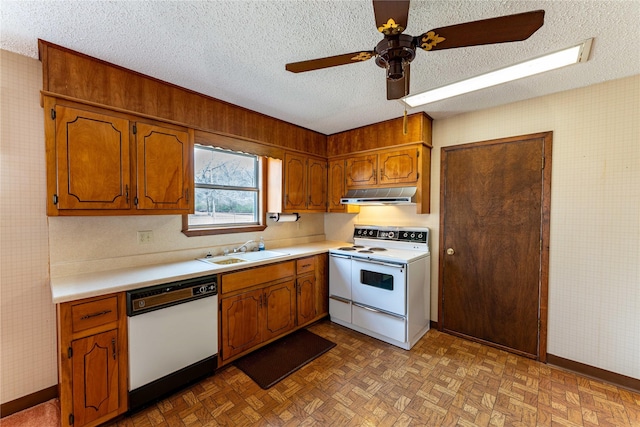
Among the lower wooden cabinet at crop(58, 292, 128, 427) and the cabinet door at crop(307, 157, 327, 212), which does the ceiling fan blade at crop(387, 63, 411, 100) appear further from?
the lower wooden cabinet at crop(58, 292, 128, 427)

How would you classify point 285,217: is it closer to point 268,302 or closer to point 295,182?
point 295,182

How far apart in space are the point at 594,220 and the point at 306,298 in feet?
9.13

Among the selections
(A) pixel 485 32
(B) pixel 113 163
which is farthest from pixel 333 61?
(B) pixel 113 163

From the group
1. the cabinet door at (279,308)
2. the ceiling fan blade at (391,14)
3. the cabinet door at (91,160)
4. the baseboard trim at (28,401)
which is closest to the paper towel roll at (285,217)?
the cabinet door at (279,308)

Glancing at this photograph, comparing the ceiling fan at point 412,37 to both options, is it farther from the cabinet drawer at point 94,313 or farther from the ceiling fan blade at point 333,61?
the cabinet drawer at point 94,313

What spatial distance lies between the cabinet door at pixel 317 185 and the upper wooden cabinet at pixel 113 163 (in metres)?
1.57

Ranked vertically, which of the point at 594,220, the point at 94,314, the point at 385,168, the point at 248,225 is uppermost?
the point at 385,168

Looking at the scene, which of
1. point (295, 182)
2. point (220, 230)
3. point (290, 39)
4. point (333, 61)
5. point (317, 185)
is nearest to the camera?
point (333, 61)

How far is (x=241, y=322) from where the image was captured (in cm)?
241

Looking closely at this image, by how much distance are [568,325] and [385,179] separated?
218cm

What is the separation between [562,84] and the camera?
2.21 metres

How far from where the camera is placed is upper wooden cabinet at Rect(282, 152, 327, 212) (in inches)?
128

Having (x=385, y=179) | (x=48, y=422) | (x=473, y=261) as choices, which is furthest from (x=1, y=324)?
(x=473, y=261)

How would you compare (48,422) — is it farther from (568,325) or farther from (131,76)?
(568,325)
